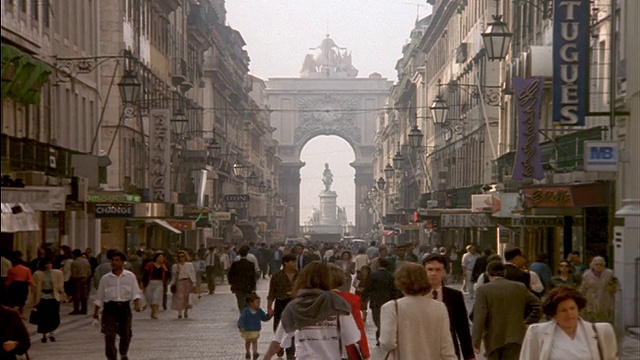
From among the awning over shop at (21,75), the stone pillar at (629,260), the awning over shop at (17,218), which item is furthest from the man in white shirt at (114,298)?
the awning over shop at (21,75)

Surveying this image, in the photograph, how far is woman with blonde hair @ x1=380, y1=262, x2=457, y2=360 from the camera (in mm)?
10836

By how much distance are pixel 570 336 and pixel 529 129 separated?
2757cm

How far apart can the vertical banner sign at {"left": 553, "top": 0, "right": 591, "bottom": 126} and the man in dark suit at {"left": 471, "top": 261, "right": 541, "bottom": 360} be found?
15.7 metres

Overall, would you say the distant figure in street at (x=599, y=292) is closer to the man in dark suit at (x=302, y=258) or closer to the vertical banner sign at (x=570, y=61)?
the vertical banner sign at (x=570, y=61)

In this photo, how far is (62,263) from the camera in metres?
35.0

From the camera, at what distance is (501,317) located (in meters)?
14.0

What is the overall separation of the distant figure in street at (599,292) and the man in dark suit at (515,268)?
2.78m

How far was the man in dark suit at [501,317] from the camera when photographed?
13.9 m

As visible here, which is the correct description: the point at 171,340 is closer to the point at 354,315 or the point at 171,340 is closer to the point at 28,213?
the point at 28,213

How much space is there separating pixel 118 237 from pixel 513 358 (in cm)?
4097

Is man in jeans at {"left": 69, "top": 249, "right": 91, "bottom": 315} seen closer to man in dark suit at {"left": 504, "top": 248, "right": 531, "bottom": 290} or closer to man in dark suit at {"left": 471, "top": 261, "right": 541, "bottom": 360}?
man in dark suit at {"left": 504, "top": 248, "right": 531, "bottom": 290}

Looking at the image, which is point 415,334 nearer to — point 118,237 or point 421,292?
point 421,292

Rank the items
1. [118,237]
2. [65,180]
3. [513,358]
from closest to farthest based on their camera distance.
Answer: [513,358]
[65,180]
[118,237]

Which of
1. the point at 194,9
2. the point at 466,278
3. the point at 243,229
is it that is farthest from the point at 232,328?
the point at 243,229
